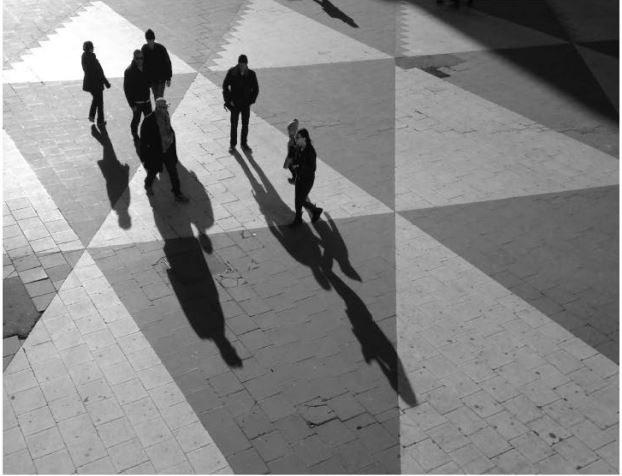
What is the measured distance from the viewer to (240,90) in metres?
13.3

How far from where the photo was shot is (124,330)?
9.51 meters

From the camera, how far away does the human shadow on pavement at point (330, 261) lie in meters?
9.10

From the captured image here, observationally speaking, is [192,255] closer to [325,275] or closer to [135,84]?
[325,275]

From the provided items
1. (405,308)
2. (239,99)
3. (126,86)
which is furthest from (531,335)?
(126,86)

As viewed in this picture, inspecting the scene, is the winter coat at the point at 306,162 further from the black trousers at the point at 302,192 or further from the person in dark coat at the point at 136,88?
the person in dark coat at the point at 136,88

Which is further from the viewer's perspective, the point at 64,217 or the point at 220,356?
the point at 64,217

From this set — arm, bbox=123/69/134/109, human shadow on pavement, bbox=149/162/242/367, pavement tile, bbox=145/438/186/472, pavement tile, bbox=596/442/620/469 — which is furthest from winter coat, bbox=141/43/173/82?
pavement tile, bbox=596/442/620/469

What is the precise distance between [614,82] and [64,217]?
1224 cm

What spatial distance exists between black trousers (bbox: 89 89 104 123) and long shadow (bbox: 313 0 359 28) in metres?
8.12

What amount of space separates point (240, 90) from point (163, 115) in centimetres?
192

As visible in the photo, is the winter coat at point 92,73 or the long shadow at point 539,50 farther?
the long shadow at point 539,50

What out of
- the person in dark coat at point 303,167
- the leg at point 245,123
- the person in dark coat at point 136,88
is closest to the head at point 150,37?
the person in dark coat at point 136,88

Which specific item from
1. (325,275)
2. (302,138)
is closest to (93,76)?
(302,138)

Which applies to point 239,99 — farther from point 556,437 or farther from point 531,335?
point 556,437
